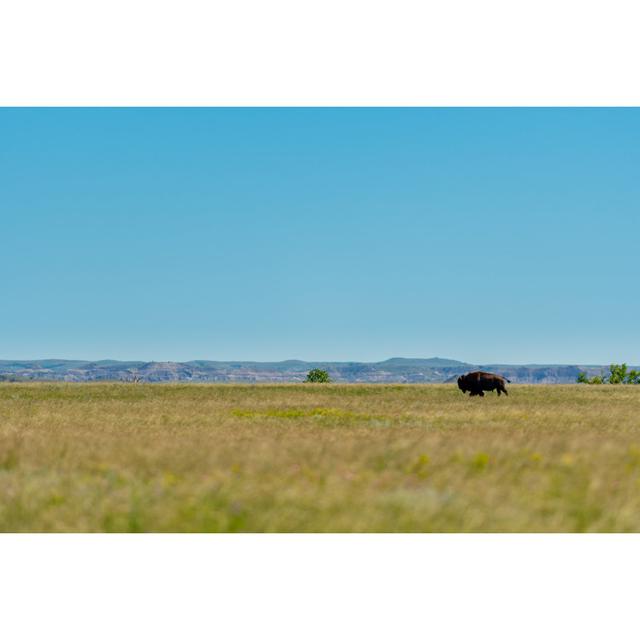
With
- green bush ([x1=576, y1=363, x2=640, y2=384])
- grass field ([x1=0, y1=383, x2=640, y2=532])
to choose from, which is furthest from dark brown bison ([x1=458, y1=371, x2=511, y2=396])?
green bush ([x1=576, y1=363, x2=640, y2=384])

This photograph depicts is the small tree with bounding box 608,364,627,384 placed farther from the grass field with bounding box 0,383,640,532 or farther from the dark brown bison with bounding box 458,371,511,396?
the grass field with bounding box 0,383,640,532

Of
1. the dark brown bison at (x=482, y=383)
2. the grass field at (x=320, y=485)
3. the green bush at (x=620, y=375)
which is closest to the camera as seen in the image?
the grass field at (x=320, y=485)

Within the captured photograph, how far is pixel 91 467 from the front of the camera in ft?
42.2

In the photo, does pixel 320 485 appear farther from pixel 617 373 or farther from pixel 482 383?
pixel 617 373

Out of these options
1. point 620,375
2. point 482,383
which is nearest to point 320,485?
point 482,383

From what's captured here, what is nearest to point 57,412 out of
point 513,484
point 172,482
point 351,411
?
point 351,411

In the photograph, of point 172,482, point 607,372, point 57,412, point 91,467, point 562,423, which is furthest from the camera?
point 607,372

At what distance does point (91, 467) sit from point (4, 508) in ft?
7.41

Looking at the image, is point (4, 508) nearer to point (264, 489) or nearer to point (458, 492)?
point (264, 489)

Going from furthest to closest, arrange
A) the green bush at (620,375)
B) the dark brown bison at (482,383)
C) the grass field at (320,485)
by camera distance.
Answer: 1. the green bush at (620,375)
2. the dark brown bison at (482,383)
3. the grass field at (320,485)

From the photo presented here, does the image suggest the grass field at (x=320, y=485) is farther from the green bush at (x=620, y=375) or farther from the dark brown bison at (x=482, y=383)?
the green bush at (x=620, y=375)

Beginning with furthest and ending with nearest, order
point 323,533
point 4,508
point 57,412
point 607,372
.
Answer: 1. point 607,372
2. point 57,412
3. point 4,508
4. point 323,533

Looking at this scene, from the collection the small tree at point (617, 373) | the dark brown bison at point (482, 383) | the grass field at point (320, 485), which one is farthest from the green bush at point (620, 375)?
the grass field at point (320, 485)

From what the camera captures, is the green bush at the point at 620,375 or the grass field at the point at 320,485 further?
the green bush at the point at 620,375
